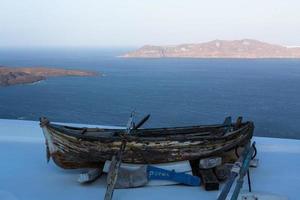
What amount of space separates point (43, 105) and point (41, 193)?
1424 inches

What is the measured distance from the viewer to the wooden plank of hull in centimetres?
277

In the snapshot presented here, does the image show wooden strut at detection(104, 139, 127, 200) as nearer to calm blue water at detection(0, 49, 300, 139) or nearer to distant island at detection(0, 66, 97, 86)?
calm blue water at detection(0, 49, 300, 139)

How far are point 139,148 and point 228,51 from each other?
9768 centimetres

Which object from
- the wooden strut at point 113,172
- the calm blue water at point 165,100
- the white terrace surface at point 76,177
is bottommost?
the calm blue water at point 165,100

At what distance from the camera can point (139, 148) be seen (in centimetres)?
277

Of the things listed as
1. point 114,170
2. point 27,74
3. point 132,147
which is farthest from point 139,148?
point 27,74

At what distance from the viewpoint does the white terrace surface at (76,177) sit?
2650 millimetres

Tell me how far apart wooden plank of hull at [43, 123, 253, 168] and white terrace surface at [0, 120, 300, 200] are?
0.19 m

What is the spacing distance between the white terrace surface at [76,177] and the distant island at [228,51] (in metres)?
93.8

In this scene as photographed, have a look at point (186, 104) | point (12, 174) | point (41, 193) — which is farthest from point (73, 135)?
point (186, 104)

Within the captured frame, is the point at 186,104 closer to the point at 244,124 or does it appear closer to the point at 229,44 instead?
the point at 244,124

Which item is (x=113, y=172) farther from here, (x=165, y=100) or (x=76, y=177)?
(x=165, y=100)

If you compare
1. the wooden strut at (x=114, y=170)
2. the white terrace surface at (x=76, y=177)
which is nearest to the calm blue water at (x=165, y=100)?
the white terrace surface at (x=76, y=177)

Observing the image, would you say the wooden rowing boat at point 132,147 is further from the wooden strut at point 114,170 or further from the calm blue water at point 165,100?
the calm blue water at point 165,100
